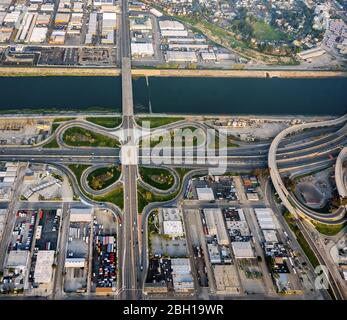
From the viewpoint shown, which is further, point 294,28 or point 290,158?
point 294,28

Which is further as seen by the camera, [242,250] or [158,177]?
[158,177]

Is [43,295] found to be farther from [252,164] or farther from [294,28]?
[294,28]

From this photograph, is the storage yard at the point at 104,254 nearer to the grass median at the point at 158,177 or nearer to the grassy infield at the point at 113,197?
the grassy infield at the point at 113,197

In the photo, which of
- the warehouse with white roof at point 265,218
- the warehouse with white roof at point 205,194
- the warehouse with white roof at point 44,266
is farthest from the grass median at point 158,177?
the warehouse with white roof at point 44,266

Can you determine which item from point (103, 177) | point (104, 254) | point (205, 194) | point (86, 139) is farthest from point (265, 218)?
point (86, 139)

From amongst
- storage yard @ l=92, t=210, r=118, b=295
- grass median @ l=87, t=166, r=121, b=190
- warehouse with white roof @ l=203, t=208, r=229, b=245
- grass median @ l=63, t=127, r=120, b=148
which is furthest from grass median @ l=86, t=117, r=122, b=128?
warehouse with white roof @ l=203, t=208, r=229, b=245

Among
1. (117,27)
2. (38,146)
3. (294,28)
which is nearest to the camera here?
(38,146)

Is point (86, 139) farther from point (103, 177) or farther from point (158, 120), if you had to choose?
point (158, 120)

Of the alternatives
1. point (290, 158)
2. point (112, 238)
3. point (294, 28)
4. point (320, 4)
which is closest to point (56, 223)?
point (112, 238)
